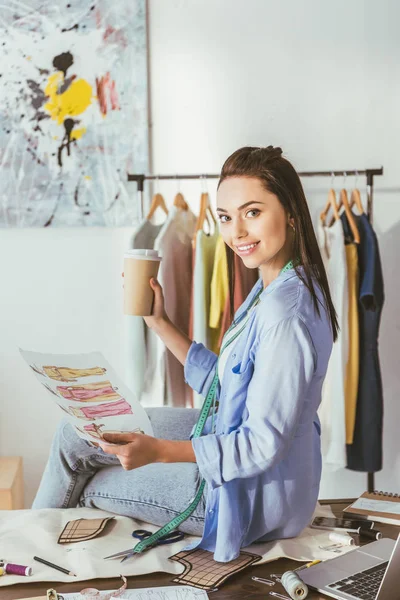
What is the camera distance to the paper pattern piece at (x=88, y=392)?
4.70 ft

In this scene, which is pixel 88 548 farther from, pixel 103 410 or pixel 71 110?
pixel 71 110

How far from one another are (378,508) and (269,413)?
0.50 m

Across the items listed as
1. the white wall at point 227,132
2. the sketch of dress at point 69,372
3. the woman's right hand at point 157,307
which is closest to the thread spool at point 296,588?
the sketch of dress at point 69,372

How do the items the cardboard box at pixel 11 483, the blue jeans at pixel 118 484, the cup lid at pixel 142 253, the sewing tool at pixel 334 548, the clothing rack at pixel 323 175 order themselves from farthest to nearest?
the clothing rack at pixel 323 175
the cardboard box at pixel 11 483
the cup lid at pixel 142 253
the blue jeans at pixel 118 484
the sewing tool at pixel 334 548

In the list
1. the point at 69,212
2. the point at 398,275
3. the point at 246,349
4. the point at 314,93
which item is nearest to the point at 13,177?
the point at 69,212

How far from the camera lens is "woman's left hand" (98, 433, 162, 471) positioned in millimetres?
1437

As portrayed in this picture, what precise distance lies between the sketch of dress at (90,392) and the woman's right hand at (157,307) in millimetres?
519

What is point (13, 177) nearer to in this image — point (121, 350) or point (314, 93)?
point (121, 350)

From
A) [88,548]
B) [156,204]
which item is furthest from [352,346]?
[88,548]

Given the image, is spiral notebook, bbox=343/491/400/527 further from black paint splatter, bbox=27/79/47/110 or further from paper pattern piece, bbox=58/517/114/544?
black paint splatter, bbox=27/79/47/110

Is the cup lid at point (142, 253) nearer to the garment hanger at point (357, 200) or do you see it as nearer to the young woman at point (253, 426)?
the young woman at point (253, 426)

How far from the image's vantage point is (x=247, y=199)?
1.66 metres

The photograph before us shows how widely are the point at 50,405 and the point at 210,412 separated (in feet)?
5.03

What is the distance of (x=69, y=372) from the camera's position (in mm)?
1458
